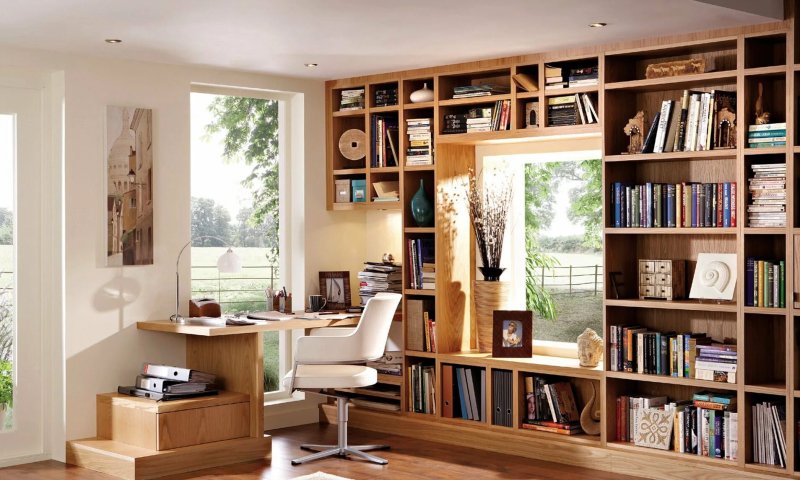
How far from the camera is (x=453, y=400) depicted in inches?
258

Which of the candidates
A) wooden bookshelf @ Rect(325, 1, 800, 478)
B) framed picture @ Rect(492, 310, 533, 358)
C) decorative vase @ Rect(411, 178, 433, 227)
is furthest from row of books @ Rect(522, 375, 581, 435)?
decorative vase @ Rect(411, 178, 433, 227)

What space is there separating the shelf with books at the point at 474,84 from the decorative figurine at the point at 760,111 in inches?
62.8

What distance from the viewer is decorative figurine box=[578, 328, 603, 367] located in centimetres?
595

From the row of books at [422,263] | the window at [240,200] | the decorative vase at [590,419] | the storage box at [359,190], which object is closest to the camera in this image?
the decorative vase at [590,419]

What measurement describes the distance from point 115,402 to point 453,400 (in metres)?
2.07

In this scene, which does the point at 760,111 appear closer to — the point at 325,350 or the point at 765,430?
the point at 765,430

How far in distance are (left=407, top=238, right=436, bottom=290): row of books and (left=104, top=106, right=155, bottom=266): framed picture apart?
1658 mm

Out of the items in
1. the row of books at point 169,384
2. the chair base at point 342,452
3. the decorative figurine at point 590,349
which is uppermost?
the decorative figurine at point 590,349

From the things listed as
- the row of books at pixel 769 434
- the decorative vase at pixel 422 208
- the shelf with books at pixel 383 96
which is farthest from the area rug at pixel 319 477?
the shelf with books at pixel 383 96

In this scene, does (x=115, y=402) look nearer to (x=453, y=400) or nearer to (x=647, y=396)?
(x=453, y=400)

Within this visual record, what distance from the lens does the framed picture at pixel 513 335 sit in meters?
6.30

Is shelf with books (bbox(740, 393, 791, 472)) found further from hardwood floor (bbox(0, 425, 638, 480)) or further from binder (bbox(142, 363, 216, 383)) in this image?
binder (bbox(142, 363, 216, 383))

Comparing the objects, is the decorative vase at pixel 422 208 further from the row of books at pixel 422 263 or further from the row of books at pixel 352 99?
the row of books at pixel 352 99

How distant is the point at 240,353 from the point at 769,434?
9.78 feet
